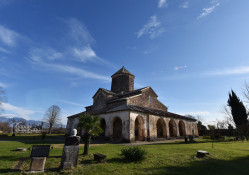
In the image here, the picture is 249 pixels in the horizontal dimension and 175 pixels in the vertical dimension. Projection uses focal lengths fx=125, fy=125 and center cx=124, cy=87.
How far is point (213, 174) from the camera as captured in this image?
5359 millimetres

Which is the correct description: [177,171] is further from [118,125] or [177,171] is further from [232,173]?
[118,125]

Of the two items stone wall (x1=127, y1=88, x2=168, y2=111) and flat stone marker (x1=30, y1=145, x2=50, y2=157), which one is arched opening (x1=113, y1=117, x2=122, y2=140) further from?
flat stone marker (x1=30, y1=145, x2=50, y2=157)

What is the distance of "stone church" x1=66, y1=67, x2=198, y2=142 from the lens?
16766 mm

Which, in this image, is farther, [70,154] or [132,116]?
[132,116]

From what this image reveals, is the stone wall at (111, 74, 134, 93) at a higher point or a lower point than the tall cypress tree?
higher

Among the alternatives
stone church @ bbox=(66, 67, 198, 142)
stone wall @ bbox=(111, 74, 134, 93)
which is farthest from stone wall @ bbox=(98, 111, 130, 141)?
stone wall @ bbox=(111, 74, 134, 93)

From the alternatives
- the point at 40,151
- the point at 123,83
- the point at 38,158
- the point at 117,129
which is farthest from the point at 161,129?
the point at 38,158

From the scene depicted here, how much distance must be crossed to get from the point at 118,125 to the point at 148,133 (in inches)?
200

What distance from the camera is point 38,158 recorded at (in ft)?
18.3

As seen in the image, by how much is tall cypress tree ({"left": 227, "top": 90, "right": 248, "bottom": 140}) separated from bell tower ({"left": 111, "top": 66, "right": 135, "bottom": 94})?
73.7 ft

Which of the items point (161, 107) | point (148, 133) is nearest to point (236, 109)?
point (161, 107)

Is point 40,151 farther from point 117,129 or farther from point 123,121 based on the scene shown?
point 117,129

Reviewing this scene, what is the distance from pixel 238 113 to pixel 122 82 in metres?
25.7

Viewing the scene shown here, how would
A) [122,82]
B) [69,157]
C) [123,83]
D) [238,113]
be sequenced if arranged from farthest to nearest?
[122,82]
[123,83]
[238,113]
[69,157]
